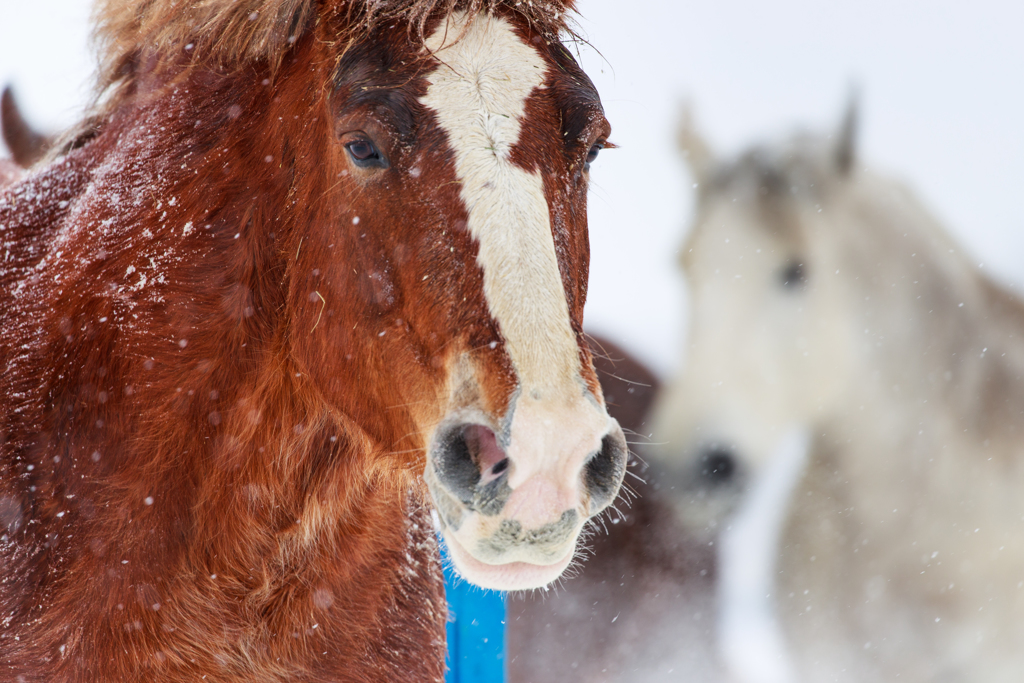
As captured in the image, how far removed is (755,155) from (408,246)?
445 cm

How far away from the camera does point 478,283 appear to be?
1.26 meters

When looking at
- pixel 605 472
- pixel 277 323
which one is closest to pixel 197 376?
pixel 277 323

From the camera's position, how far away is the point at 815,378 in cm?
484

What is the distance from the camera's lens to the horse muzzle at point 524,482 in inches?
44.9

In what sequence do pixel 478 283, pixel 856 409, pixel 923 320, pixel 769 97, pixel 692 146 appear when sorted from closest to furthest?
1. pixel 478 283
2. pixel 923 320
3. pixel 856 409
4. pixel 692 146
5. pixel 769 97

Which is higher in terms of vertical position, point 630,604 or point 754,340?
point 754,340

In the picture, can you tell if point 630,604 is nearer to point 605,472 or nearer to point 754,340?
point 754,340

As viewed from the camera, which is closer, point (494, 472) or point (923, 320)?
point (494, 472)

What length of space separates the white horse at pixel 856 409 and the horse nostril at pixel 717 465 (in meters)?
0.01

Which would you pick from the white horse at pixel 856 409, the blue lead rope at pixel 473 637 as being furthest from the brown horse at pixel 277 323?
the white horse at pixel 856 409

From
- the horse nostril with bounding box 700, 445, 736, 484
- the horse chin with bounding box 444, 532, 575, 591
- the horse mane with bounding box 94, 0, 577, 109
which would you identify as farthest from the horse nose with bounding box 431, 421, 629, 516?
the horse nostril with bounding box 700, 445, 736, 484

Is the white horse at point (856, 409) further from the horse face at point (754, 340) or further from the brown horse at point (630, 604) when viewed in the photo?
the brown horse at point (630, 604)

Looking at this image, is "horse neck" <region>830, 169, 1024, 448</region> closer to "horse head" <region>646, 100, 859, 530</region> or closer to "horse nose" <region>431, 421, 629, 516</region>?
"horse head" <region>646, 100, 859, 530</region>

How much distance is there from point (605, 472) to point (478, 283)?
36 centimetres
